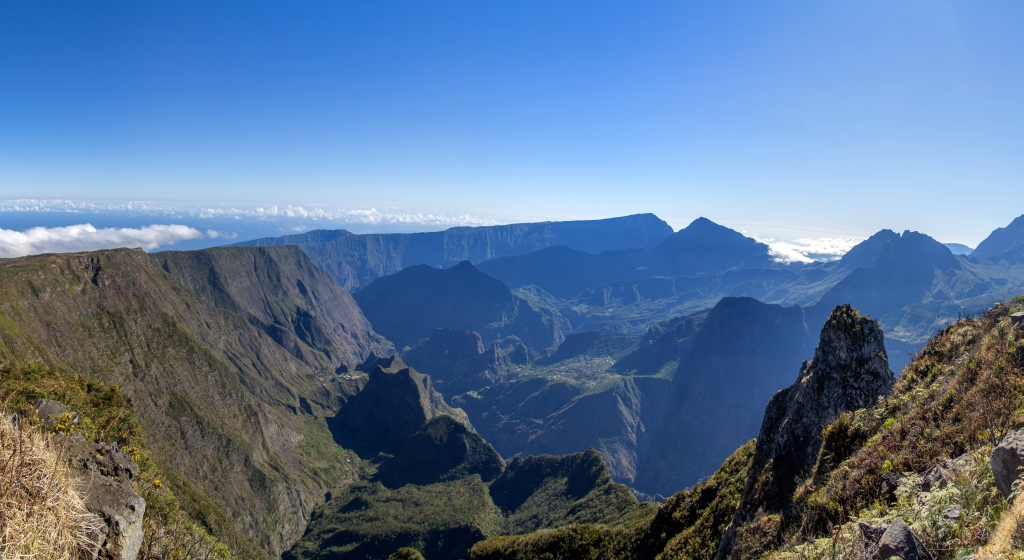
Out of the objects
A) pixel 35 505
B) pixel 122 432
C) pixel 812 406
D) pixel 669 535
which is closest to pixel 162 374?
pixel 122 432

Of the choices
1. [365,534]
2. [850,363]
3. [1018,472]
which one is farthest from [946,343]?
[365,534]

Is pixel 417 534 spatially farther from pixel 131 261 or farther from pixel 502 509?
pixel 131 261

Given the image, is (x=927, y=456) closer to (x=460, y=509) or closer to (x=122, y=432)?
(x=122, y=432)

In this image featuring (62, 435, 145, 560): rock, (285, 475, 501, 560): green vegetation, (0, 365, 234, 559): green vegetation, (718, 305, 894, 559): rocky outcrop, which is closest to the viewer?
(62, 435, 145, 560): rock

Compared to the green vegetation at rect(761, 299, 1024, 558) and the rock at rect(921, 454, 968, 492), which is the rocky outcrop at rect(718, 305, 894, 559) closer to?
the green vegetation at rect(761, 299, 1024, 558)

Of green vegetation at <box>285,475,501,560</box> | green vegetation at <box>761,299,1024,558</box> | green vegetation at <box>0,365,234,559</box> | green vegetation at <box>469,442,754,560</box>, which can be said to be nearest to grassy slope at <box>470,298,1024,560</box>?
green vegetation at <box>761,299,1024,558</box>
